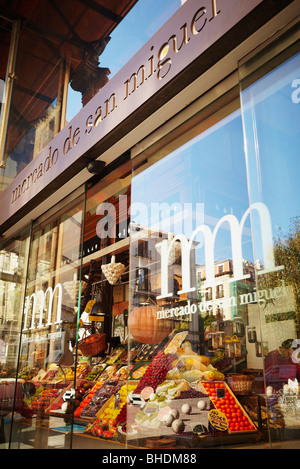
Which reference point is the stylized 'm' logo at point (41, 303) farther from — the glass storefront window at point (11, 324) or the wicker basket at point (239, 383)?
the wicker basket at point (239, 383)

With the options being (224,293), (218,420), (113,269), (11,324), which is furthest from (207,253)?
(11,324)

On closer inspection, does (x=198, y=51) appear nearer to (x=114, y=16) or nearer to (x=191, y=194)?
(x=191, y=194)

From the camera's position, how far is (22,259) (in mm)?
3102

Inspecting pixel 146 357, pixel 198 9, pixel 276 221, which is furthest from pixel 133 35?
pixel 146 357

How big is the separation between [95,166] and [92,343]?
149cm

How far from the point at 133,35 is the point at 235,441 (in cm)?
197

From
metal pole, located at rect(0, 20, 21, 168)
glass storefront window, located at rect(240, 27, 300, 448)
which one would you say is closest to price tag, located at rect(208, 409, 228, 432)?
glass storefront window, located at rect(240, 27, 300, 448)

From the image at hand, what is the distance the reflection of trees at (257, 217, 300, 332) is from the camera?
1100 millimetres

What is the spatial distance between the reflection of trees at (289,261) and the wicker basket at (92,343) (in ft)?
7.01

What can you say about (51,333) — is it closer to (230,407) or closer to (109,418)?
(109,418)

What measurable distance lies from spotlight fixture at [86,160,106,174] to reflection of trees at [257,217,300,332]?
1337mm

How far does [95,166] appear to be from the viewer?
7.38 ft

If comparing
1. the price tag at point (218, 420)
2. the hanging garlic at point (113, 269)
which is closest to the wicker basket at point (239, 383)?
the price tag at point (218, 420)

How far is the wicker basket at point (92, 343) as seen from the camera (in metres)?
3.02
